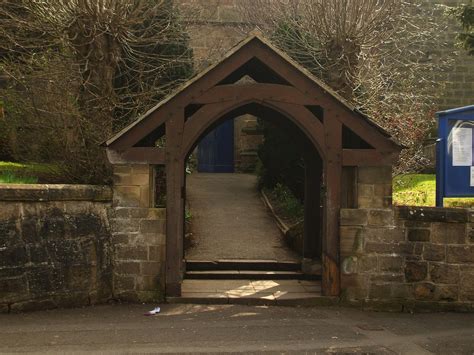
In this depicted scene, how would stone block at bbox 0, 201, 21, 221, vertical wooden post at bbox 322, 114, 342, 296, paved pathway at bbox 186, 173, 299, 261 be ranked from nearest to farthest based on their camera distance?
stone block at bbox 0, 201, 21, 221 → vertical wooden post at bbox 322, 114, 342, 296 → paved pathway at bbox 186, 173, 299, 261

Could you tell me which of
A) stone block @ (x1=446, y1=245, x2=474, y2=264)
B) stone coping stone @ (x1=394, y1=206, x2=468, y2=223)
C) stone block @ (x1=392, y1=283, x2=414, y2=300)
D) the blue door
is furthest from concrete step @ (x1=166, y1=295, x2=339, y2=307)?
the blue door

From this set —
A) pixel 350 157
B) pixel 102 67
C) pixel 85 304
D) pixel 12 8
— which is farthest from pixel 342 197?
pixel 12 8

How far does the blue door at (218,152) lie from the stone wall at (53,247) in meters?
11.2

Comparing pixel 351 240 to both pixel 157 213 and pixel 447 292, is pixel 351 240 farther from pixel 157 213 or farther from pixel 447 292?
pixel 157 213

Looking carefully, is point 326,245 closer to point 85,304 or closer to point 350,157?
point 350,157

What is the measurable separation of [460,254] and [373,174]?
1.59 metres

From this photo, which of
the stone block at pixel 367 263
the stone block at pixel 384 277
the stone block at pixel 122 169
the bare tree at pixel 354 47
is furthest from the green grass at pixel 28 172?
the stone block at pixel 384 277

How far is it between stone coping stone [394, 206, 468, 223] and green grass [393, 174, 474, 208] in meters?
1.66

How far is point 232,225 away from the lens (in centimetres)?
1141

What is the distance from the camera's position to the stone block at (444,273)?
757 centimetres

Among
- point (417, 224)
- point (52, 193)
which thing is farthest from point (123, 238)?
point (417, 224)

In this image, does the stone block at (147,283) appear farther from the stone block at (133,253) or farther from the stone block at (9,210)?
the stone block at (9,210)

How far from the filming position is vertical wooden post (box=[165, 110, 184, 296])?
24.4 feet

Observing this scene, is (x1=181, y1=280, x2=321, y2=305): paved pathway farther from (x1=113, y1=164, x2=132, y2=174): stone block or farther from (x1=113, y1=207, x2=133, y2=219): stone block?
(x1=113, y1=164, x2=132, y2=174): stone block
